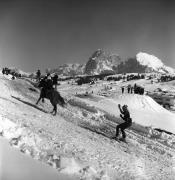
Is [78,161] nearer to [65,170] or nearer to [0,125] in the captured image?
[65,170]

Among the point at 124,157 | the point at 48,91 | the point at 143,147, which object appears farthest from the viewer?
the point at 48,91

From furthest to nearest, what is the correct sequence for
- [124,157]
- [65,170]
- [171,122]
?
[171,122]
[124,157]
[65,170]

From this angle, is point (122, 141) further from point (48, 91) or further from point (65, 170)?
point (65, 170)

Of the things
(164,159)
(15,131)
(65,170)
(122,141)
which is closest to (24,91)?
(122,141)

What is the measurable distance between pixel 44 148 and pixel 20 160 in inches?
105

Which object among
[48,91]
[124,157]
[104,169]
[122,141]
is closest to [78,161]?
[104,169]

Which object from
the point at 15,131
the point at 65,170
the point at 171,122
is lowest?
the point at 171,122

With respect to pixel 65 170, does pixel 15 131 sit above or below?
above

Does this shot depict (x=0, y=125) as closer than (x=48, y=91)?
Yes

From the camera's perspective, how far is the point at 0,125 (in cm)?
1275

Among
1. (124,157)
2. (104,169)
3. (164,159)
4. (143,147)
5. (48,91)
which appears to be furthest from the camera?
(48,91)

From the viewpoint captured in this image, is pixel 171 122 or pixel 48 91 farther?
pixel 171 122

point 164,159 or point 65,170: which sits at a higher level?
point 65,170

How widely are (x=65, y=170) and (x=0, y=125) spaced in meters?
2.87
